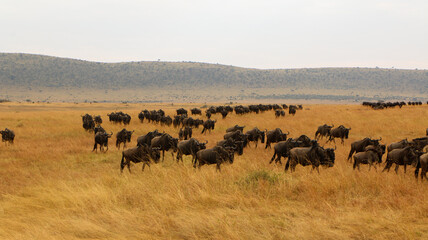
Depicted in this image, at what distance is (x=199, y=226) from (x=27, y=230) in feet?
9.31

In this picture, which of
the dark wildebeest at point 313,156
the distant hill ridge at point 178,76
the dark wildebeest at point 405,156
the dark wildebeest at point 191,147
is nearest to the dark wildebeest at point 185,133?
the dark wildebeest at point 191,147

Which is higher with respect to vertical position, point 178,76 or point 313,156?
point 178,76

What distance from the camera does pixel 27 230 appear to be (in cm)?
602

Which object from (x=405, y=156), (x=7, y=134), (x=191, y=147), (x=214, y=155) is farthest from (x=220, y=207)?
(x=7, y=134)

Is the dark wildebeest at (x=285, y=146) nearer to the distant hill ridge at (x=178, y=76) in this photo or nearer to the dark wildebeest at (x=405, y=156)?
the dark wildebeest at (x=405, y=156)

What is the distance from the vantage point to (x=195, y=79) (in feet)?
481

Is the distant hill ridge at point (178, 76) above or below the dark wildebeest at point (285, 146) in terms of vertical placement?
above

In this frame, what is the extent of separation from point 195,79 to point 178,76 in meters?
7.16

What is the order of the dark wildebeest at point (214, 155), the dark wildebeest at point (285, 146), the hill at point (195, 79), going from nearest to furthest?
the dark wildebeest at point (214, 155), the dark wildebeest at point (285, 146), the hill at point (195, 79)

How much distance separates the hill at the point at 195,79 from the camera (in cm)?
12700

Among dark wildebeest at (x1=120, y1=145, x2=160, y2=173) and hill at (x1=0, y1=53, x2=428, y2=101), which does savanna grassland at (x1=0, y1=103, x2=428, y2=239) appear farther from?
hill at (x1=0, y1=53, x2=428, y2=101)

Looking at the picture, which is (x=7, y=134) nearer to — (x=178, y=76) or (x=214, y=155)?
(x=214, y=155)

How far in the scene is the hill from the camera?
12700cm

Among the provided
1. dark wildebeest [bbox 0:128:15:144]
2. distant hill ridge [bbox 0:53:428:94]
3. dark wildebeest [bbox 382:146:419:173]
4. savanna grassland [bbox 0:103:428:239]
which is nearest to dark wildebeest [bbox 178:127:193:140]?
dark wildebeest [bbox 0:128:15:144]
